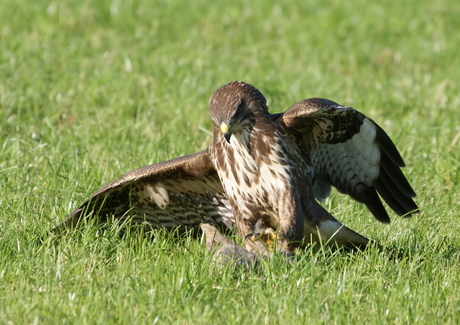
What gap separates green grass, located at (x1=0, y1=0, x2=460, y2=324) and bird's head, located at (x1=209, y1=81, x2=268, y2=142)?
0.83 m

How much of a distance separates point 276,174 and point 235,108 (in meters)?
0.49

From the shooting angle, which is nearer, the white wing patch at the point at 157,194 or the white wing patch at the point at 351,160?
the white wing patch at the point at 351,160

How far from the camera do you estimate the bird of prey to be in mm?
5047

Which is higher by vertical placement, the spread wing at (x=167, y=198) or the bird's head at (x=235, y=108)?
the bird's head at (x=235, y=108)

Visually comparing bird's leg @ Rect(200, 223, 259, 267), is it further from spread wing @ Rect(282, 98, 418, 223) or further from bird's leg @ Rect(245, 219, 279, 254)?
spread wing @ Rect(282, 98, 418, 223)

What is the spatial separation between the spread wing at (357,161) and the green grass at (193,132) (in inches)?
12.5

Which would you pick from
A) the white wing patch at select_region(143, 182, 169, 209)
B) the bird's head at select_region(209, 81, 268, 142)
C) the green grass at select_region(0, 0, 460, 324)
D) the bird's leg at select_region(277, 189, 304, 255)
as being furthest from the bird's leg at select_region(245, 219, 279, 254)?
the white wing patch at select_region(143, 182, 169, 209)

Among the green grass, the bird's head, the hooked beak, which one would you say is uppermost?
the bird's head

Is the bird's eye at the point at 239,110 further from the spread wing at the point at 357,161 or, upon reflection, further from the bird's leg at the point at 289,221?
the bird's leg at the point at 289,221

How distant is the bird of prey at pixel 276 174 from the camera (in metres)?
5.05

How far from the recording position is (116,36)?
10.4 metres

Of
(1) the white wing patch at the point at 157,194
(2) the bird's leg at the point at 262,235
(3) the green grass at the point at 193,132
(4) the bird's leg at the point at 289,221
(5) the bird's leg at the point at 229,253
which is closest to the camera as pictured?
(3) the green grass at the point at 193,132

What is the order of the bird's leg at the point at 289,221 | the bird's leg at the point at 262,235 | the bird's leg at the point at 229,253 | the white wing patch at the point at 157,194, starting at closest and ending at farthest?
the bird's leg at the point at 229,253 → the bird's leg at the point at 289,221 → the bird's leg at the point at 262,235 → the white wing patch at the point at 157,194

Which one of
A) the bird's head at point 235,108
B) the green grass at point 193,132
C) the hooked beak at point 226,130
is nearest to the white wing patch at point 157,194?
the green grass at point 193,132
